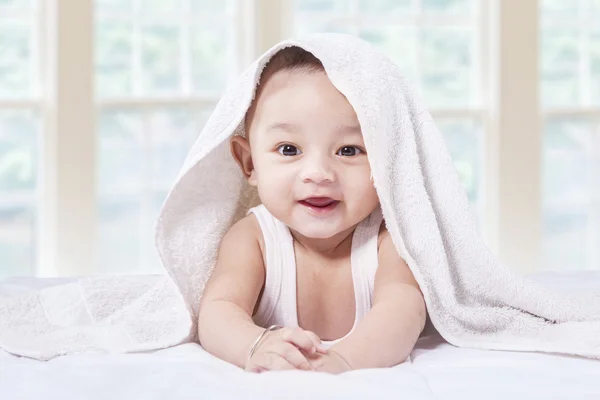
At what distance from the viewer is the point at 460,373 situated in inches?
45.4

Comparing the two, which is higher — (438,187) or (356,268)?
(438,187)

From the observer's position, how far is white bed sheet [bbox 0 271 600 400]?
0.99 metres

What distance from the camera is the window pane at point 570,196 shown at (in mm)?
3955

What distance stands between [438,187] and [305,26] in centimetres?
238

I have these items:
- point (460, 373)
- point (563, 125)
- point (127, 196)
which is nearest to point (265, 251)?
point (460, 373)

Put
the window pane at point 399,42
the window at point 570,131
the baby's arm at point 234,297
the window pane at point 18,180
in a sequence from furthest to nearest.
A: the window at point 570,131 < the window pane at point 399,42 < the window pane at point 18,180 < the baby's arm at point 234,297

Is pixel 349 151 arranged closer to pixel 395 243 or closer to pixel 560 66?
pixel 395 243

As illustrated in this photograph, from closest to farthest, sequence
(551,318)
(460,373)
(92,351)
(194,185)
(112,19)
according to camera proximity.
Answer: (460,373), (92,351), (551,318), (194,185), (112,19)

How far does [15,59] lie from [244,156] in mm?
2466

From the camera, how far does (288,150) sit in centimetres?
141

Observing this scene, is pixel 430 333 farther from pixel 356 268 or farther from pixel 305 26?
pixel 305 26

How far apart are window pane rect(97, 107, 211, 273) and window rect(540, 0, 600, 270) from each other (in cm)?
162

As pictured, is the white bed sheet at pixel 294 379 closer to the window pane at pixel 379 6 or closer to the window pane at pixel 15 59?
the window pane at pixel 15 59

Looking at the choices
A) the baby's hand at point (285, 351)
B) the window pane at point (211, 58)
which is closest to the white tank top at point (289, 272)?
the baby's hand at point (285, 351)
